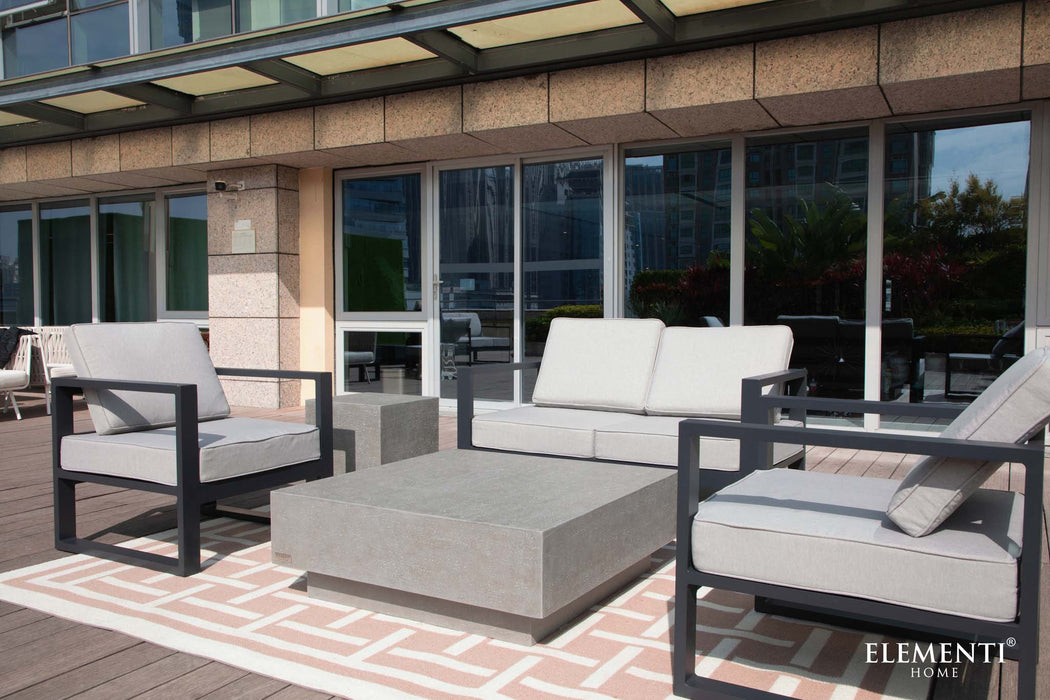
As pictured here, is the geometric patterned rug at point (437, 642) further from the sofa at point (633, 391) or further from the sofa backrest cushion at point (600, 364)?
the sofa backrest cushion at point (600, 364)

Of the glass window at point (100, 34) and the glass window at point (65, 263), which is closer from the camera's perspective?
the glass window at point (100, 34)

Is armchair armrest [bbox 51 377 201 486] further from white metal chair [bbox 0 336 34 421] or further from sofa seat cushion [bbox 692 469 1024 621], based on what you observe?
white metal chair [bbox 0 336 34 421]

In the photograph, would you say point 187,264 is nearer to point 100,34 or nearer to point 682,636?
point 100,34

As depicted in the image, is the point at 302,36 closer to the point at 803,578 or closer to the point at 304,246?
the point at 304,246

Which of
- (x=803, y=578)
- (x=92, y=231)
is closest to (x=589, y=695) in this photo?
(x=803, y=578)

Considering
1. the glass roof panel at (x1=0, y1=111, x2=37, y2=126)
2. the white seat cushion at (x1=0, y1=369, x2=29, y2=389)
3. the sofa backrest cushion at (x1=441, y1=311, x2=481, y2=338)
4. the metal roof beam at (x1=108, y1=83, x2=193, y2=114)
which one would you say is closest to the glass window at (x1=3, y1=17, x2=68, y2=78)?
the glass roof panel at (x1=0, y1=111, x2=37, y2=126)

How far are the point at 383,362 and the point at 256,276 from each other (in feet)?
5.01

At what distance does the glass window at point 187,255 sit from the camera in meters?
9.55

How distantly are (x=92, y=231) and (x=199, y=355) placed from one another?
7389 mm

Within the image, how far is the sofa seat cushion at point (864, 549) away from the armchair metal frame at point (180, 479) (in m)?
1.98

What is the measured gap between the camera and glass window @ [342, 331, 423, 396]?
8211mm

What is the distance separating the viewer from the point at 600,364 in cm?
473

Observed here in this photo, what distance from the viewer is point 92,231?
1028cm

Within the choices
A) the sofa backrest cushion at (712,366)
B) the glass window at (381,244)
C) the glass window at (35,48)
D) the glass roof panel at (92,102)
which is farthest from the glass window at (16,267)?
the sofa backrest cushion at (712,366)
